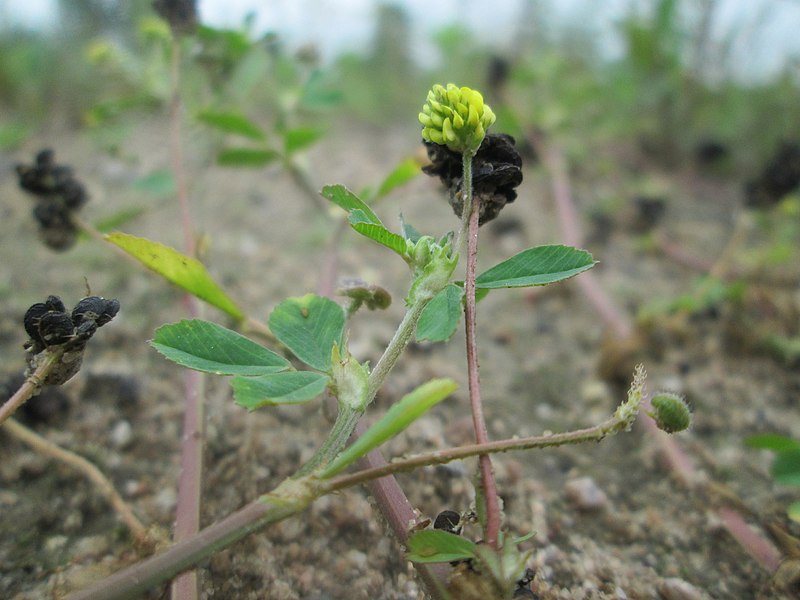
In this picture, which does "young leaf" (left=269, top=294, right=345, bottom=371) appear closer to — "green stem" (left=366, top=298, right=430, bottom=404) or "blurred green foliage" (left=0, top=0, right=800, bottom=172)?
"green stem" (left=366, top=298, right=430, bottom=404)

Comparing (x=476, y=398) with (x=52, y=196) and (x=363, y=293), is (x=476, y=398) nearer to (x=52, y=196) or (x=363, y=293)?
(x=363, y=293)

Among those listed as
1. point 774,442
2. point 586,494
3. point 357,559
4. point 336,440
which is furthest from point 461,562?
point 774,442

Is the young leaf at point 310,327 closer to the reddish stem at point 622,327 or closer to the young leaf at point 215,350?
the young leaf at point 215,350

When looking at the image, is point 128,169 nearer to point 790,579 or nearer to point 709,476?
point 709,476

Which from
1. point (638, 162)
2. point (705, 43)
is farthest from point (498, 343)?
point (705, 43)

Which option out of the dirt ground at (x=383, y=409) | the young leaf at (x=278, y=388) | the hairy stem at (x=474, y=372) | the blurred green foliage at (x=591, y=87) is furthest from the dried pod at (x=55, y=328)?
the blurred green foliage at (x=591, y=87)

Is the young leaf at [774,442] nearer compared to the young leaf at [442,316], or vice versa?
the young leaf at [442,316]
